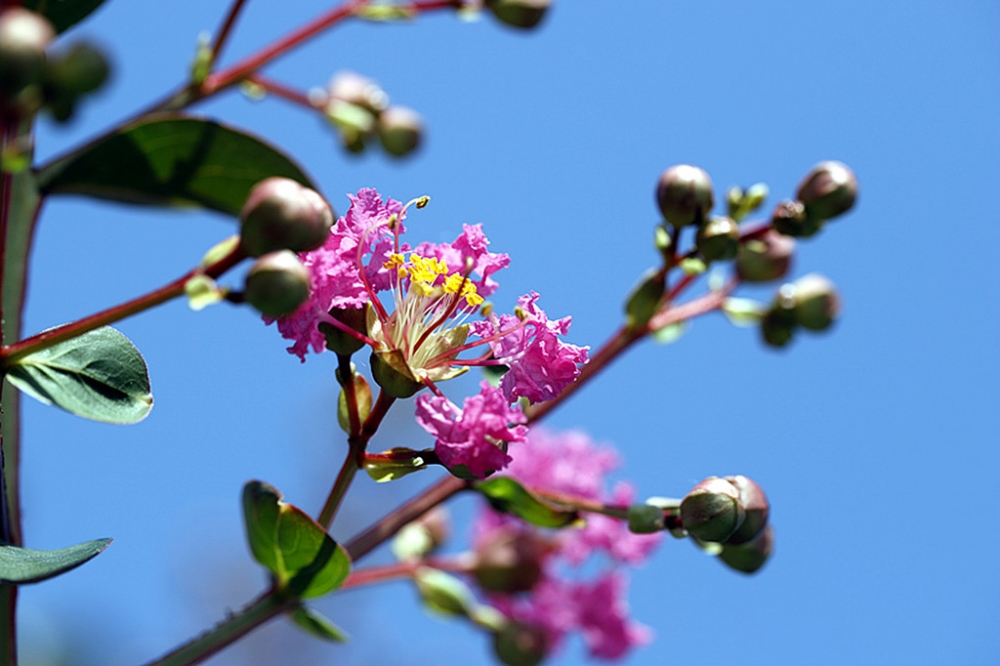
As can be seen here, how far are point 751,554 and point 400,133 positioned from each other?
1.15m

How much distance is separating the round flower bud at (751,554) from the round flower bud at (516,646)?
26.1 inches

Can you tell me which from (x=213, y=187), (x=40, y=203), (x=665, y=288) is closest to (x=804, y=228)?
(x=665, y=288)

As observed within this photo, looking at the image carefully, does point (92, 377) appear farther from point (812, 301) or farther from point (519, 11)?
point (812, 301)

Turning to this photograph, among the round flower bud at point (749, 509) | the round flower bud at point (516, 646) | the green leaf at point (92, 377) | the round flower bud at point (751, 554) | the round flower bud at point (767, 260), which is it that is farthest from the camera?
the round flower bud at point (516, 646)

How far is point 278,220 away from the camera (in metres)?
1.07

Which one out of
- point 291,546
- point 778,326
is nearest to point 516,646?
point 778,326

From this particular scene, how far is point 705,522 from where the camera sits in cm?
138

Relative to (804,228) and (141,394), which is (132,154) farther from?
(804,228)

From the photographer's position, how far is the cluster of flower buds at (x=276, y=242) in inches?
41.8

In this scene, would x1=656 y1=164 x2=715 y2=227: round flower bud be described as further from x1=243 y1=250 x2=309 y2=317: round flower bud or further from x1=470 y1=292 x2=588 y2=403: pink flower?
x1=243 y1=250 x2=309 y2=317: round flower bud

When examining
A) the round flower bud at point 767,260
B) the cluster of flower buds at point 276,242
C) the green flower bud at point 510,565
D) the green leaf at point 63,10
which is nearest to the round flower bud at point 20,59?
the cluster of flower buds at point 276,242

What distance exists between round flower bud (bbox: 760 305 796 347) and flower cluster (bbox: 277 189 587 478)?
2.70 ft

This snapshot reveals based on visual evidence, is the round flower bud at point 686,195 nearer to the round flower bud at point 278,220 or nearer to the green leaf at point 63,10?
the round flower bud at point 278,220

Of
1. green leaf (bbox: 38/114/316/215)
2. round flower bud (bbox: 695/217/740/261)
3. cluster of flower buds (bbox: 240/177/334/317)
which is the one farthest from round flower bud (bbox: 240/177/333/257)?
round flower bud (bbox: 695/217/740/261)
